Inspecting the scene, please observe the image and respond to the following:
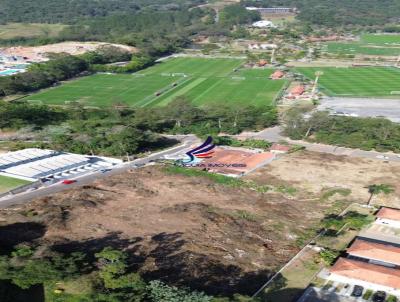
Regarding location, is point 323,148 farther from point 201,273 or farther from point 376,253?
point 201,273

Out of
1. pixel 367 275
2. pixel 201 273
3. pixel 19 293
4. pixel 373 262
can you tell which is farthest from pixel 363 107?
pixel 19 293

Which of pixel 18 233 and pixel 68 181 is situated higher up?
pixel 18 233

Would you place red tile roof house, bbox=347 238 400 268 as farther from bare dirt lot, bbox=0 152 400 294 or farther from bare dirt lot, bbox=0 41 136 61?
bare dirt lot, bbox=0 41 136 61

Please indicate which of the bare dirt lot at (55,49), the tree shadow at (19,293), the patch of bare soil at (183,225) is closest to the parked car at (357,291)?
the patch of bare soil at (183,225)

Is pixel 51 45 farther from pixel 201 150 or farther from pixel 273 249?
pixel 273 249

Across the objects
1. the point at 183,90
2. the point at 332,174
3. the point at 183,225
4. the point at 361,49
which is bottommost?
the point at 332,174

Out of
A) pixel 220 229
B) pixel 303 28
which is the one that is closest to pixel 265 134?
pixel 220 229

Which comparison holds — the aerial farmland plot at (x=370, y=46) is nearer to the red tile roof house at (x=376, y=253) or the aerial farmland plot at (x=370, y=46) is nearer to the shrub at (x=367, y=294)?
the red tile roof house at (x=376, y=253)
